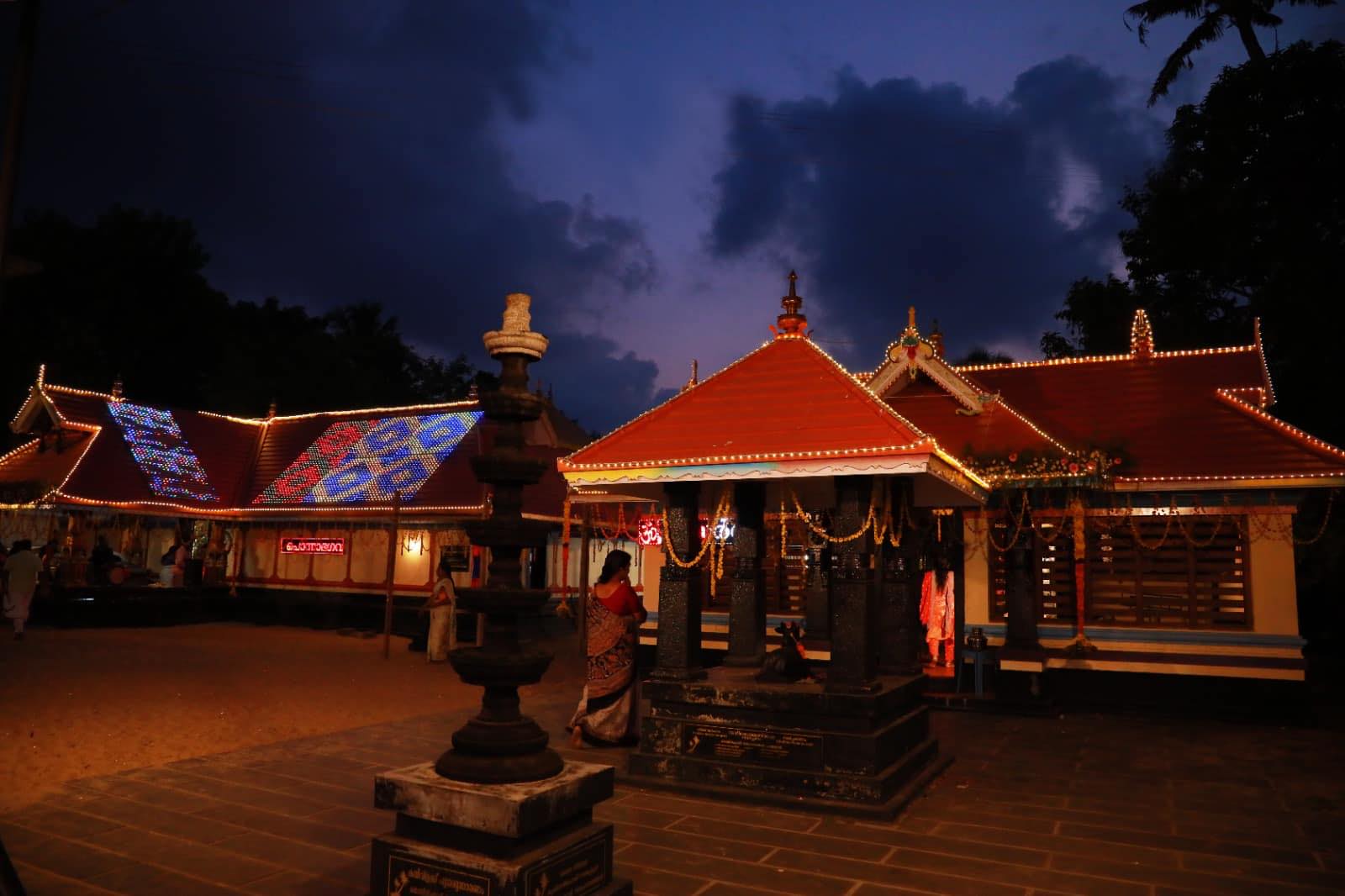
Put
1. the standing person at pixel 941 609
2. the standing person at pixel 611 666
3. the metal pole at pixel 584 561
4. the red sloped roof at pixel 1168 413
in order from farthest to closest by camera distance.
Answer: the metal pole at pixel 584 561 < the standing person at pixel 941 609 < the red sloped roof at pixel 1168 413 < the standing person at pixel 611 666

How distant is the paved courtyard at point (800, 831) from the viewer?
5.26 metres

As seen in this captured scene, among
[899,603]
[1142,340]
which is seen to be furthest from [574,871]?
[1142,340]

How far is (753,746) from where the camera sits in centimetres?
738

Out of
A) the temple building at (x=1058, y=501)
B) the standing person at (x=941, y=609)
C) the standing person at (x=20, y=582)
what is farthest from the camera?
the standing person at (x=20, y=582)

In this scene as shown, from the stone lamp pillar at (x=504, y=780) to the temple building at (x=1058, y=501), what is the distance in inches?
136

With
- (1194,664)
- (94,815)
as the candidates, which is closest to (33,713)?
(94,815)

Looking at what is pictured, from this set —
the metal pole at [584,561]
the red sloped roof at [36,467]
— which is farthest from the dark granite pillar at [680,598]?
the red sloped roof at [36,467]

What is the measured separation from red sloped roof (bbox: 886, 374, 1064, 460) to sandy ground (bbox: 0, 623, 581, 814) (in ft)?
21.8

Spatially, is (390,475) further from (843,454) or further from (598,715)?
(843,454)

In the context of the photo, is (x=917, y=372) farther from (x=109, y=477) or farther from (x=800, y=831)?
(x=109, y=477)

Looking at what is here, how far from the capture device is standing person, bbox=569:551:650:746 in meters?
8.96

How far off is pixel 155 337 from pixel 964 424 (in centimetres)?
3831

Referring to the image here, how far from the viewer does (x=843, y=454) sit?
732 centimetres

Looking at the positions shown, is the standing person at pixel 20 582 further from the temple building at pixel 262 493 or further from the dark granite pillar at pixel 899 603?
the dark granite pillar at pixel 899 603
